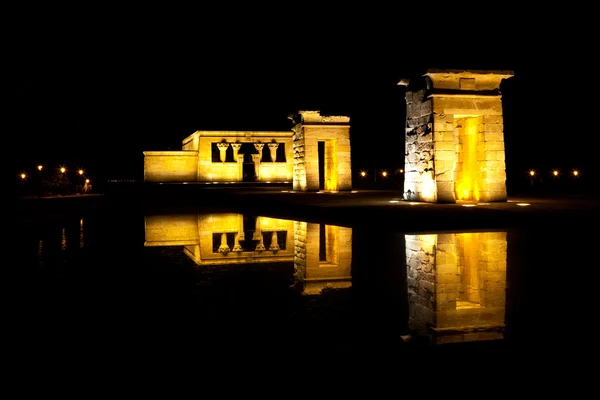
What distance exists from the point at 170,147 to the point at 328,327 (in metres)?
48.0

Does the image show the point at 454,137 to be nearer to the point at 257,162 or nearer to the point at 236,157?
the point at 257,162

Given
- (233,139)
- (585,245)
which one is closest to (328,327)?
(585,245)

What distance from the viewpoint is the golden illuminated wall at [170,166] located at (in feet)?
124

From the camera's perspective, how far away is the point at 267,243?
361 inches

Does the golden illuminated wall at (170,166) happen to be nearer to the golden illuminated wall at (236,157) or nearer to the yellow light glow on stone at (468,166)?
the golden illuminated wall at (236,157)

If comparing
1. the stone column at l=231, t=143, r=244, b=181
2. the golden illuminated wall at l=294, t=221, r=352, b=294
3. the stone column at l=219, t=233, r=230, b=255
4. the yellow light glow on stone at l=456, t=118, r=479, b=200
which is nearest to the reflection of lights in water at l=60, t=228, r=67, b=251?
the stone column at l=219, t=233, r=230, b=255

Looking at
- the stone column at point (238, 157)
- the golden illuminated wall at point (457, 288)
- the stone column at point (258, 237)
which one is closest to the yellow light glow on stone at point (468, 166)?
the stone column at point (258, 237)

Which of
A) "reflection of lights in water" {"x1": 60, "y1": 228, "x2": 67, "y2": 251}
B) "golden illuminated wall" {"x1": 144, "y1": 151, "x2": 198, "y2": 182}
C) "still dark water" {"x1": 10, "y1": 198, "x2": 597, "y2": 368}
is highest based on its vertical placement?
"golden illuminated wall" {"x1": 144, "y1": 151, "x2": 198, "y2": 182}

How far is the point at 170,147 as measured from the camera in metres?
49.8

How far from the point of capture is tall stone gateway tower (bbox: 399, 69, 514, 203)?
15188mm

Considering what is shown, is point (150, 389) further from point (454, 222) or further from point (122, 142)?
point (122, 142)

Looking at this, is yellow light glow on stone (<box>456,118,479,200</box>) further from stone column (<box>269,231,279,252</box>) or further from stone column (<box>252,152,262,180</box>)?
stone column (<box>252,152,262,180</box>)

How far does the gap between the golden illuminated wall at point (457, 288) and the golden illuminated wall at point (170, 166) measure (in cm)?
3206

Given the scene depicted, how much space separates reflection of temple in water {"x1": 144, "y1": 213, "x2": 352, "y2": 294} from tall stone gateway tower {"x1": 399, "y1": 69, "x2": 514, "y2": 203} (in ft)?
16.8
